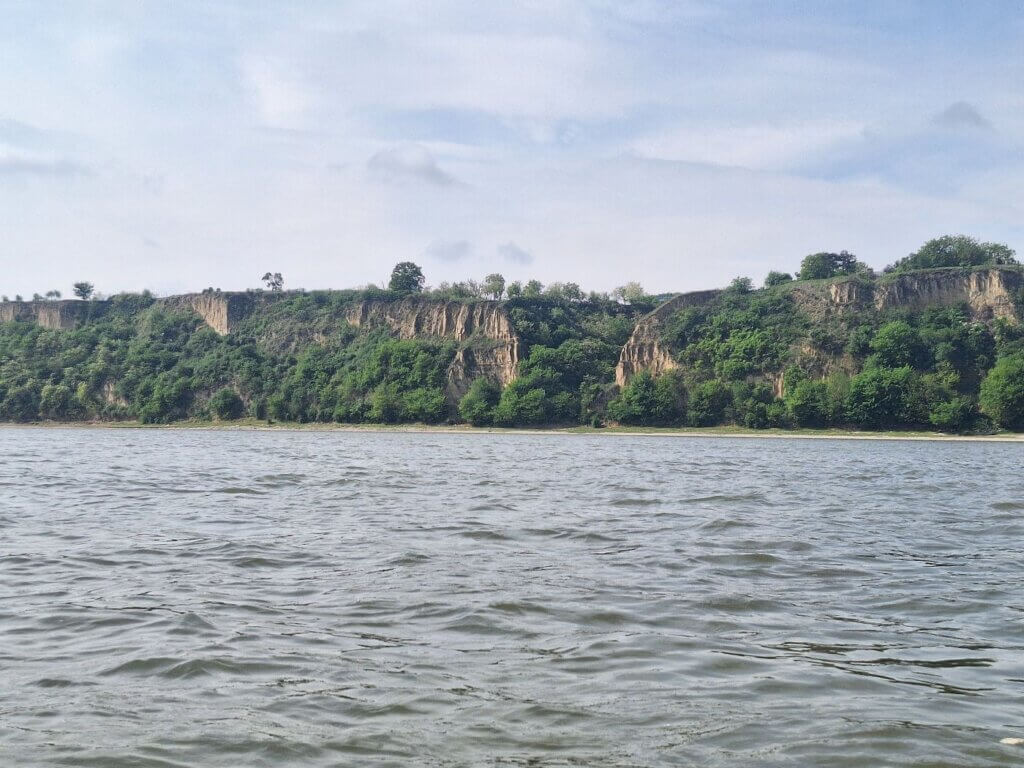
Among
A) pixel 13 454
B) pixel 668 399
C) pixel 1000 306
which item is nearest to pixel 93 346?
pixel 668 399

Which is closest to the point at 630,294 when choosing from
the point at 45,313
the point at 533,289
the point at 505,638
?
the point at 533,289

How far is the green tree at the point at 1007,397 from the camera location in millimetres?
81750

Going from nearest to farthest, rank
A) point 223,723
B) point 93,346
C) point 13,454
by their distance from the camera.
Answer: point 223,723
point 13,454
point 93,346

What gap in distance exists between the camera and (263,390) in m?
116

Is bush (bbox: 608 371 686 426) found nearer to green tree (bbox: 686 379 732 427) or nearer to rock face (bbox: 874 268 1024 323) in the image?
green tree (bbox: 686 379 732 427)

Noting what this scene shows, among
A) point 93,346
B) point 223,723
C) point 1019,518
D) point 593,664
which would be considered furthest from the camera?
point 93,346

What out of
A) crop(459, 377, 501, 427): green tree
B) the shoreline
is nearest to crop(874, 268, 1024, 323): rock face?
the shoreline

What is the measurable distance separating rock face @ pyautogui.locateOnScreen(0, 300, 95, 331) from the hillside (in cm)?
22

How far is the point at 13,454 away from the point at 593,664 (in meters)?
39.2

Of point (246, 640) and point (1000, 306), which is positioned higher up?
point (1000, 306)

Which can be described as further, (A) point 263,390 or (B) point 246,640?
(A) point 263,390

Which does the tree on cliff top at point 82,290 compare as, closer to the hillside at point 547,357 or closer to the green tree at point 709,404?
the hillside at point 547,357

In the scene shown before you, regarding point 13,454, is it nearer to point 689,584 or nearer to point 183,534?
point 183,534

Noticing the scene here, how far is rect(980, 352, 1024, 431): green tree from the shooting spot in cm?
8175
